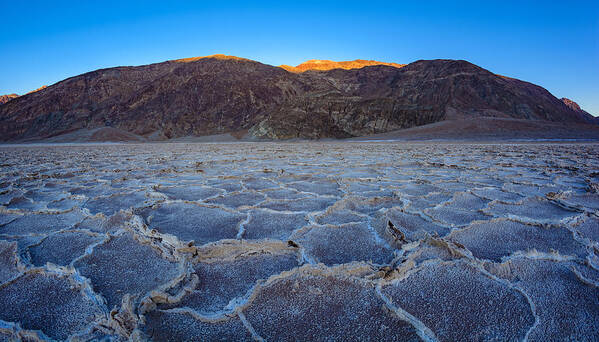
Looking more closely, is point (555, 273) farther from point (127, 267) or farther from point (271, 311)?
point (127, 267)

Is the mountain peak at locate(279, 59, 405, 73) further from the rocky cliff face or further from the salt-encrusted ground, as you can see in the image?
the salt-encrusted ground

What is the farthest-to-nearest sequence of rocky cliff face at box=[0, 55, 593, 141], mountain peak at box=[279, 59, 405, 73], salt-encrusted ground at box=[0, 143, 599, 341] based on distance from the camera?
mountain peak at box=[279, 59, 405, 73]
rocky cliff face at box=[0, 55, 593, 141]
salt-encrusted ground at box=[0, 143, 599, 341]

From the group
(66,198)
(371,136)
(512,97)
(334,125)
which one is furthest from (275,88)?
(66,198)

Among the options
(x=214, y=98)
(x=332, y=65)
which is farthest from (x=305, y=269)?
(x=332, y=65)

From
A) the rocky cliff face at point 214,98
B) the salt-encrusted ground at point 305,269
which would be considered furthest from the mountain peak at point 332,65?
Answer: the salt-encrusted ground at point 305,269

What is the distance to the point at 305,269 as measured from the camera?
1.19 metres

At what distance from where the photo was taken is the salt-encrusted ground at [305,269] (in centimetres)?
89

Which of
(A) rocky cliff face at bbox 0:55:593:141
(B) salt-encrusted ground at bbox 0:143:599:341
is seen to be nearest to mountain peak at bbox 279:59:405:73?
(A) rocky cliff face at bbox 0:55:593:141

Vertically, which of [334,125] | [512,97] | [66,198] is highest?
[512,97]

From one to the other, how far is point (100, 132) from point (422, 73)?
47226 mm

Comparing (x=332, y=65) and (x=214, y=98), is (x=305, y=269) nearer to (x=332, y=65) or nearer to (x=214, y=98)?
(x=214, y=98)

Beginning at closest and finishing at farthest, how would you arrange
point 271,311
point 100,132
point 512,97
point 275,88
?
point 271,311, point 100,132, point 512,97, point 275,88

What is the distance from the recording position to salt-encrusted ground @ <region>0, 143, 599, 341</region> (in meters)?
0.89

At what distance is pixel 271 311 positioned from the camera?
3.14 ft
